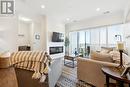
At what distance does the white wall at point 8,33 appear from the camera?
4078 millimetres

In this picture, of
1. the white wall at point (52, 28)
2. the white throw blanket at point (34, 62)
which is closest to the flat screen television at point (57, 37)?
the white wall at point (52, 28)

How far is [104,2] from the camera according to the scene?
4809 mm

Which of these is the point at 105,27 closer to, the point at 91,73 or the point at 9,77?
the point at 91,73

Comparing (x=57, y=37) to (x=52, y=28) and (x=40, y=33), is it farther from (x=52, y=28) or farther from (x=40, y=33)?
(x=40, y=33)

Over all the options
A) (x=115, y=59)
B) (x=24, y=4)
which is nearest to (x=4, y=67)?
(x=115, y=59)

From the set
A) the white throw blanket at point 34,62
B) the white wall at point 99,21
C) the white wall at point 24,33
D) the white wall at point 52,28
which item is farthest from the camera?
the white wall at point 24,33

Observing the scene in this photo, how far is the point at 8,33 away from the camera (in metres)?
4.26

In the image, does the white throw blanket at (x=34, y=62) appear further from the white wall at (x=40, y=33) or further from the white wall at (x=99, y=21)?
the white wall at (x=99, y=21)

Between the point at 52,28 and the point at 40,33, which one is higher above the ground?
the point at 52,28

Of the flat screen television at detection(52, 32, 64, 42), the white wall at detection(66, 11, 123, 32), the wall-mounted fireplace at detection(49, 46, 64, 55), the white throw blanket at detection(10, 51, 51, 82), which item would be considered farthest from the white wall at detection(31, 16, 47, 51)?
the white throw blanket at detection(10, 51, 51, 82)

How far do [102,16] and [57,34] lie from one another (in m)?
3.17

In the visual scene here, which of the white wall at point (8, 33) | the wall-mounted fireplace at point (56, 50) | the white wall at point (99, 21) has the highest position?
the white wall at point (99, 21)

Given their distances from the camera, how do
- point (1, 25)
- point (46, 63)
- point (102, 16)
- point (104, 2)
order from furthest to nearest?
point (102, 16), point (104, 2), point (1, 25), point (46, 63)

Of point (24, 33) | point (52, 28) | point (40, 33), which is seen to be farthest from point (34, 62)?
point (24, 33)
